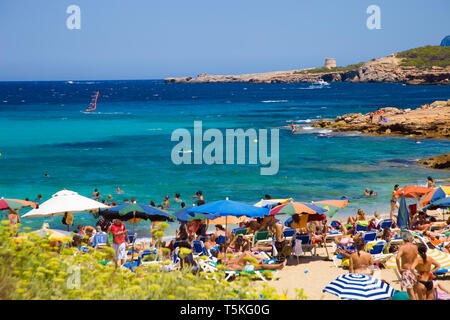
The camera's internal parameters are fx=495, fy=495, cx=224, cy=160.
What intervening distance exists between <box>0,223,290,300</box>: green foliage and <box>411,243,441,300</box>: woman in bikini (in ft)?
10.2

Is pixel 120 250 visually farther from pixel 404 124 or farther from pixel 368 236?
pixel 404 124

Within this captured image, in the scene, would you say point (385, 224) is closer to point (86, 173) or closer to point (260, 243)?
point (260, 243)

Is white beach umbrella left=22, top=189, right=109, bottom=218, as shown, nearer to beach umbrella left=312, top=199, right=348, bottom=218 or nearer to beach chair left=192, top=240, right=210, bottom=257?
beach chair left=192, top=240, right=210, bottom=257

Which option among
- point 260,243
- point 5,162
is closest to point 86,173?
point 5,162

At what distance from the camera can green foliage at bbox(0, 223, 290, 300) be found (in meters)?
6.07

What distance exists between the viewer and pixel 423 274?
8.38 m

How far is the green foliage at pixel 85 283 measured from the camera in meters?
6.07

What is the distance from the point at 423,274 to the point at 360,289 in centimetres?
132

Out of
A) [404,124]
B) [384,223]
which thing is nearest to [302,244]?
[384,223]

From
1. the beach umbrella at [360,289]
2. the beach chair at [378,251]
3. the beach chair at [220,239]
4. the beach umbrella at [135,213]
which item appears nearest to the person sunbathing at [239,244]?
the beach chair at [220,239]

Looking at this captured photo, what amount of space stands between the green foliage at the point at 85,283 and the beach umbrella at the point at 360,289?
6.25 feet
